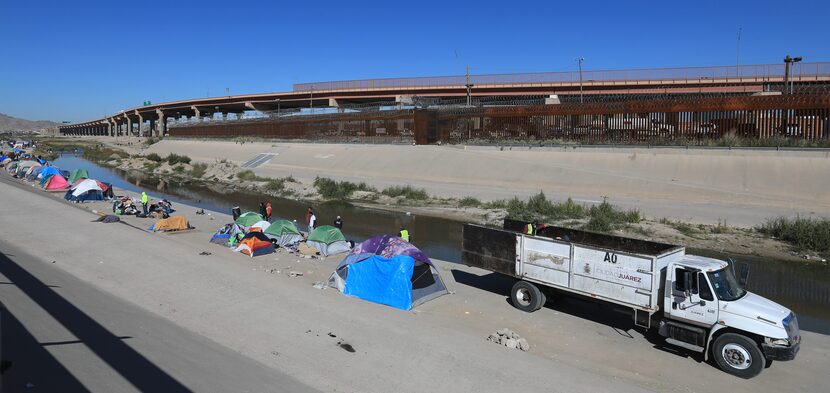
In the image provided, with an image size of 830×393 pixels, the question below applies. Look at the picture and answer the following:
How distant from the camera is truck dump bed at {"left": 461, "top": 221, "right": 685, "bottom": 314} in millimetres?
Result: 11438

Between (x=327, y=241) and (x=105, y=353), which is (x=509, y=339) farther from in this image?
(x=327, y=241)

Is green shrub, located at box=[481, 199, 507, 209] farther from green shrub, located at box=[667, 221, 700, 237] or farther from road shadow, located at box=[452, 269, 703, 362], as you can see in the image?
road shadow, located at box=[452, 269, 703, 362]

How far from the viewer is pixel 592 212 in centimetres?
2767

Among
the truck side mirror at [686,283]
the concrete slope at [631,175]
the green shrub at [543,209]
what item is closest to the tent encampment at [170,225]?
the green shrub at [543,209]

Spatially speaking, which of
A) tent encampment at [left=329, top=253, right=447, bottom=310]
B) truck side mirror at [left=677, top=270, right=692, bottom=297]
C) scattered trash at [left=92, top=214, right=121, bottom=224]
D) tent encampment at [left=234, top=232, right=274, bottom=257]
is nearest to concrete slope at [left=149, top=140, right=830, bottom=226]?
truck side mirror at [left=677, top=270, right=692, bottom=297]

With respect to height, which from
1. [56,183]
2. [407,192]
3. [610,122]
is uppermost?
[610,122]

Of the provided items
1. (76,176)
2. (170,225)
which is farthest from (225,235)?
(76,176)

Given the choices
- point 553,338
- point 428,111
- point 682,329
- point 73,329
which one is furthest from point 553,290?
point 428,111

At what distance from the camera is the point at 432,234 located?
27328mm

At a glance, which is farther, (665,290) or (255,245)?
(255,245)

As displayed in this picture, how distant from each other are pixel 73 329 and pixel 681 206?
27.3m

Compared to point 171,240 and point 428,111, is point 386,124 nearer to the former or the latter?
point 428,111

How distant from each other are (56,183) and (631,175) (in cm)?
3970

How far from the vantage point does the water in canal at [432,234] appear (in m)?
16.5
